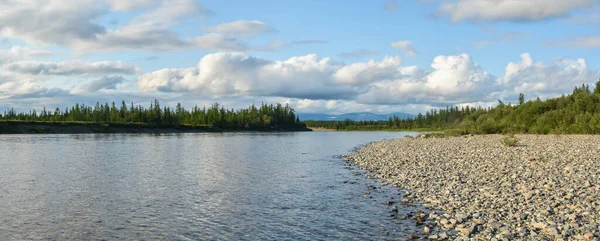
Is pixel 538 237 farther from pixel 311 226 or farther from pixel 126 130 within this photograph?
pixel 126 130

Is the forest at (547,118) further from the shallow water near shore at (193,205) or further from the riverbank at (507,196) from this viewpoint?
the shallow water near shore at (193,205)

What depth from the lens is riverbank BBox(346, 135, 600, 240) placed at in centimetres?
1516

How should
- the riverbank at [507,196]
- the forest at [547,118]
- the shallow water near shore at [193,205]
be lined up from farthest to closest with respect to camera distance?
the forest at [547,118]
the shallow water near shore at [193,205]
the riverbank at [507,196]

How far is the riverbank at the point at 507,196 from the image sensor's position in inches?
597

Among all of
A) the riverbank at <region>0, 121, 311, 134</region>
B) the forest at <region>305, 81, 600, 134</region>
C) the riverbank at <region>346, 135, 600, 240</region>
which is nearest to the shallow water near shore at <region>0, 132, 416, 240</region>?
the riverbank at <region>346, 135, 600, 240</region>

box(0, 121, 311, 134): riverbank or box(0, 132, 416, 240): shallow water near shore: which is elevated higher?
box(0, 121, 311, 134): riverbank

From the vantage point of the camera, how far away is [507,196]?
20.3 metres

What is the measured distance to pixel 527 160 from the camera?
33.0 metres

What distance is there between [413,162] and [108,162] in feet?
98.4

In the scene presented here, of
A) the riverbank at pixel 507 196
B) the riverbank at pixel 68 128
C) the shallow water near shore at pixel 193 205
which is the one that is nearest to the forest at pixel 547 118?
the riverbank at pixel 507 196

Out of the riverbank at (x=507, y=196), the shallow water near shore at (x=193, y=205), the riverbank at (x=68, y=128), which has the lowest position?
the shallow water near shore at (x=193, y=205)

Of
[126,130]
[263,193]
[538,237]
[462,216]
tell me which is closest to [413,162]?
[263,193]

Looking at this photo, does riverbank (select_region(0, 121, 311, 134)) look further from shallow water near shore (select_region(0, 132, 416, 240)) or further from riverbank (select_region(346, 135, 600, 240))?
riverbank (select_region(346, 135, 600, 240))

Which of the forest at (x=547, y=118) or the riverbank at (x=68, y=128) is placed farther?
the riverbank at (x=68, y=128)
